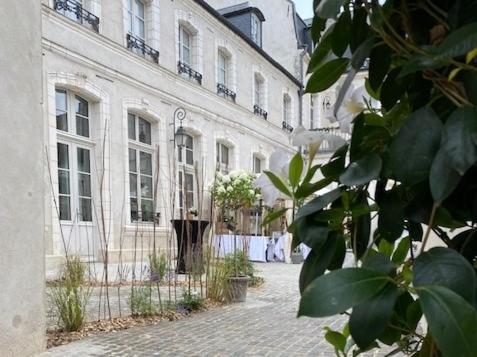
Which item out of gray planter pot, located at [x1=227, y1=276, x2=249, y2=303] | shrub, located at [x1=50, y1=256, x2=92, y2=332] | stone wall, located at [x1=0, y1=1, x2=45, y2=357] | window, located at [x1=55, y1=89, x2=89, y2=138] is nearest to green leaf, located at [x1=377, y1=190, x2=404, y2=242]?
stone wall, located at [x1=0, y1=1, x2=45, y2=357]

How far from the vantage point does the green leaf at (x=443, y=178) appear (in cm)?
43

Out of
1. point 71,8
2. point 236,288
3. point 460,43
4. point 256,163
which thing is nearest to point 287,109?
point 256,163

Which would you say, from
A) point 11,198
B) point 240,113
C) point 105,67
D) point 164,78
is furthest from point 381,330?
point 240,113

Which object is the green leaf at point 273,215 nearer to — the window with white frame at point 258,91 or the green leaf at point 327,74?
the green leaf at point 327,74

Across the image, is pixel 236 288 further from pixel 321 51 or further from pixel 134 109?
pixel 134 109

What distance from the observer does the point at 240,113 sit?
14.3 meters

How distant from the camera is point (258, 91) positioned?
52.8 ft

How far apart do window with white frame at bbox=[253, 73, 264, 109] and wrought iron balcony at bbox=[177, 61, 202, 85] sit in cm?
380

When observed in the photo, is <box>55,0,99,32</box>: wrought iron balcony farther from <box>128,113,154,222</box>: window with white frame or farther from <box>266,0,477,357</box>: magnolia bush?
<box>266,0,477,357</box>: magnolia bush

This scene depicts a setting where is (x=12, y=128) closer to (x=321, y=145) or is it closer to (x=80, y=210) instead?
(x=321, y=145)

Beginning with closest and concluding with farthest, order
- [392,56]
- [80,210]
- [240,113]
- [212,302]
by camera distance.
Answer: [392,56]
[212,302]
[80,210]
[240,113]

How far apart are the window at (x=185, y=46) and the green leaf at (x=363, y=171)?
11.8 metres

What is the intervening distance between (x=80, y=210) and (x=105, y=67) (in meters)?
3.01

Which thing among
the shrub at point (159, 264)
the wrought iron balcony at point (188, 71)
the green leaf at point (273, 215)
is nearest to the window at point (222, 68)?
the wrought iron balcony at point (188, 71)
